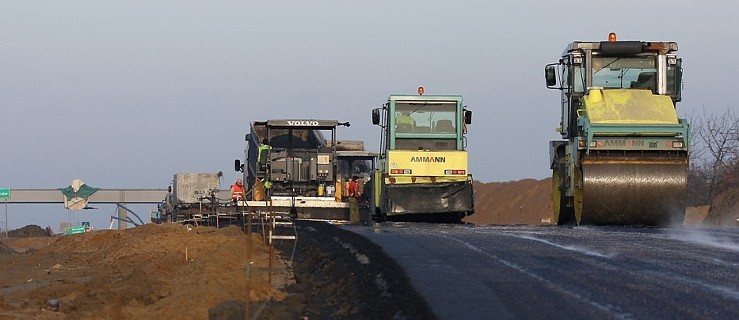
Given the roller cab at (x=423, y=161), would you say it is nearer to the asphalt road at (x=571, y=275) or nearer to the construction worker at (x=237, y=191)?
the construction worker at (x=237, y=191)

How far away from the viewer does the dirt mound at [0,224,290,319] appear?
12.9 m

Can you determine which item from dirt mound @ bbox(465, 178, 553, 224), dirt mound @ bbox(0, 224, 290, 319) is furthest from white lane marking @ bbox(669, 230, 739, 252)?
dirt mound @ bbox(465, 178, 553, 224)

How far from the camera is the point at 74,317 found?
12.4 m

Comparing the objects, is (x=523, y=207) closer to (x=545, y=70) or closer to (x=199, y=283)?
(x=545, y=70)

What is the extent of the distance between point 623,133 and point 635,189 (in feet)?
3.93

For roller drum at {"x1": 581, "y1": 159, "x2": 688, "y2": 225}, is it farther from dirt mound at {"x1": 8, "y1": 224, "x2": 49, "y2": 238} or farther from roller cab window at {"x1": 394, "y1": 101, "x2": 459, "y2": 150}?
dirt mound at {"x1": 8, "y1": 224, "x2": 49, "y2": 238}

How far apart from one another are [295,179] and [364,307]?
83.8 ft

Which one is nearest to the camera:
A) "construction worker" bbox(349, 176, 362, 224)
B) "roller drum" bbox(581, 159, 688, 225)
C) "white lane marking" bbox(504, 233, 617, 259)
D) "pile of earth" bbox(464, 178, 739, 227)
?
"white lane marking" bbox(504, 233, 617, 259)

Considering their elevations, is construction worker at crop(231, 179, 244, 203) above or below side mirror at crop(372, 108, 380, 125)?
below

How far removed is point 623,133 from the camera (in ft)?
82.2

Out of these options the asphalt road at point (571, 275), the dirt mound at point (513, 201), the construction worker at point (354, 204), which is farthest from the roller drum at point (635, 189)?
the dirt mound at point (513, 201)

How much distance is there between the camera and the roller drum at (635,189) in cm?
2466

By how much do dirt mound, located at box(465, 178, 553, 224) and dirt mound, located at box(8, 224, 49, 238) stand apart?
27.7 meters

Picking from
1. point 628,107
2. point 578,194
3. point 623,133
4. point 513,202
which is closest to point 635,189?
point 623,133
